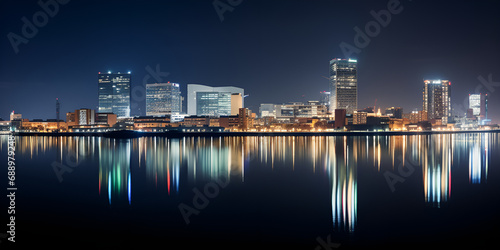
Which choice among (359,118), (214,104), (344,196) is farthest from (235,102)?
(344,196)

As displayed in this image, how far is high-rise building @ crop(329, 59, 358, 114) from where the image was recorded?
547 ft

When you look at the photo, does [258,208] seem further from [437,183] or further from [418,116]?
[418,116]

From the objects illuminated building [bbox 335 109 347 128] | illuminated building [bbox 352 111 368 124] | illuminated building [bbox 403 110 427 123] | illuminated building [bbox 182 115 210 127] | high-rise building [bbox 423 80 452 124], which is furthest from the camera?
high-rise building [bbox 423 80 452 124]

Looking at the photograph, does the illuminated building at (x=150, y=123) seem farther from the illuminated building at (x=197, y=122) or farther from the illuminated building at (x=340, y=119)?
the illuminated building at (x=340, y=119)

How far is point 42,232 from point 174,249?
12.6 ft

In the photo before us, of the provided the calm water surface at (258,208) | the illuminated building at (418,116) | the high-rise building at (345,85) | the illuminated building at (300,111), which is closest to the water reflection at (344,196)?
the calm water surface at (258,208)

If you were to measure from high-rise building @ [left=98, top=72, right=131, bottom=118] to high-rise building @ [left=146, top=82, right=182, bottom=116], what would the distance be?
1063cm

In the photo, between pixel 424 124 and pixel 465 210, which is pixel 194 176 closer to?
pixel 465 210

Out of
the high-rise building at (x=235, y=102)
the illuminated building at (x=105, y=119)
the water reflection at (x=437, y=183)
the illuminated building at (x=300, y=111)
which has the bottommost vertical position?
the water reflection at (x=437, y=183)

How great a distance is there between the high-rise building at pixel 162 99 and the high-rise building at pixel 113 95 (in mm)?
10627

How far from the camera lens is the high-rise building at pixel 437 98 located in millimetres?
176250

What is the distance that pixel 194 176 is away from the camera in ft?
57.2

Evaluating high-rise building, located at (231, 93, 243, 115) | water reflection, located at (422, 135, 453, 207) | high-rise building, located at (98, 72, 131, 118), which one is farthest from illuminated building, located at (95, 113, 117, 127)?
water reflection, located at (422, 135, 453, 207)

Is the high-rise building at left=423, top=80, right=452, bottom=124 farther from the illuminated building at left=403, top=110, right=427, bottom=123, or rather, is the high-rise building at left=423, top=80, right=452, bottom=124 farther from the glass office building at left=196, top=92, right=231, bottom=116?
the glass office building at left=196, top=92, right=231, bottom=116
